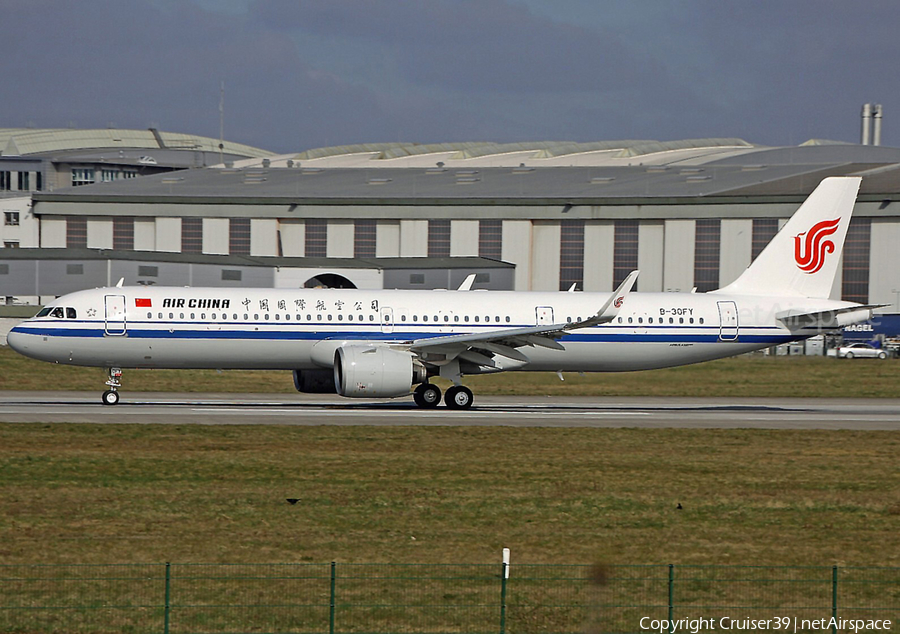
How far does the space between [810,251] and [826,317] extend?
3034mm

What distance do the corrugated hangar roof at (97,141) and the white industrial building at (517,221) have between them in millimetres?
61834

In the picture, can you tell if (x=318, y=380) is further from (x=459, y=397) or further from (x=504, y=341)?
(x=504, y=341)

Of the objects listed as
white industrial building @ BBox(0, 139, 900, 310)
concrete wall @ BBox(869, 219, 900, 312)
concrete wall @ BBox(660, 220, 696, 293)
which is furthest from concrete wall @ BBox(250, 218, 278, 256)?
concrete wall @ BBox(869, 219, 900, 312)

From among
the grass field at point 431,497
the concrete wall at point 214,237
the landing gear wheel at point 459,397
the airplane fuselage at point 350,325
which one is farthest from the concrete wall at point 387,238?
the grass field at point 431,497

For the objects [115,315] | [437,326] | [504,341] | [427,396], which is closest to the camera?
[115,315]

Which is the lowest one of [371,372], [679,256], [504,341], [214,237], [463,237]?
[371,372]

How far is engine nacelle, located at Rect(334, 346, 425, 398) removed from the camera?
3338 cm

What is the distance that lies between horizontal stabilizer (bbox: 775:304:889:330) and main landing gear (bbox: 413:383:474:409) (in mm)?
11396

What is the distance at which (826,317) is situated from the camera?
38844 millimetres

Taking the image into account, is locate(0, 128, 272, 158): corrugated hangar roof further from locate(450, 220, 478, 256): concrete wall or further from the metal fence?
the metal fence

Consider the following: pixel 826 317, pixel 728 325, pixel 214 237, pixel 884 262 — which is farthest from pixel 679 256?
pixel 728 325

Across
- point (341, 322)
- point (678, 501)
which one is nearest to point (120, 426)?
point (341, 322)

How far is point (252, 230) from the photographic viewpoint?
83.2 meters

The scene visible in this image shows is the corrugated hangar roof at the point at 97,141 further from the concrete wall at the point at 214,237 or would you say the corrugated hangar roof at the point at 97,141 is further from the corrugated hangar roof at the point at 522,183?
the concrete wall at the point at 214,237
